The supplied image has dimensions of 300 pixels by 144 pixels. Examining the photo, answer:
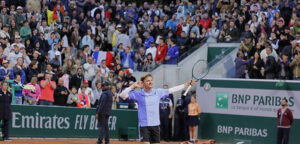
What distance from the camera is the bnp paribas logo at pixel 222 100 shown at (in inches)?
974

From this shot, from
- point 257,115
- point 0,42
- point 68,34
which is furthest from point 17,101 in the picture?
point 257,115

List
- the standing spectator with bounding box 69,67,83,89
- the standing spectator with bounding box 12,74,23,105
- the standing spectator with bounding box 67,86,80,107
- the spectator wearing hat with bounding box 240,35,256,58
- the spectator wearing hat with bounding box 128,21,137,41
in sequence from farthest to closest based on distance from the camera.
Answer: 1. the spectator wearing hat with bounding box 128,21,137,41
2. the spectator wearing hat with bounding box 240,35,256,58
3. the standing spectator with bounding box 69,67,83,89
4. the standing spectator with bounding box 67,86,80,107
5. the standing spectator with bounding box 12,74,23,105

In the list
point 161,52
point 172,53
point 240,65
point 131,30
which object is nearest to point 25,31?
point 131,30

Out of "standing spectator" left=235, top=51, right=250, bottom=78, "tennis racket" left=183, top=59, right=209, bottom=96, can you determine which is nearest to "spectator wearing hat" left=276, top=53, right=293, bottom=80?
"standing spectator" left=235, top=51, right=250, bottom=78

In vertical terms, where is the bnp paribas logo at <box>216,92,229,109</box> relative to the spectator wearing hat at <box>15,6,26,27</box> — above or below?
below

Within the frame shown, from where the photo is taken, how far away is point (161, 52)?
2766 centimetres

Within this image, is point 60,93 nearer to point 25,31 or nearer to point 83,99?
point 83,99

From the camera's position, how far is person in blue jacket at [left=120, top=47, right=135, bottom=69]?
27516 mm

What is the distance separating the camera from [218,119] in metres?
24.9

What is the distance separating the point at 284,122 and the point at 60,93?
8.20m

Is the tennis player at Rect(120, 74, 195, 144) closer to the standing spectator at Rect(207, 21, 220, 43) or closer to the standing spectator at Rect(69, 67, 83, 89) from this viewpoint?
the standing spectator at Rect(69, 67, 83, 89)

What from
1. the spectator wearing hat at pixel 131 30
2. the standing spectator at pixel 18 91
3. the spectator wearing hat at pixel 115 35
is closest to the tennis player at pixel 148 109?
the standing spectator at pixel 18 91

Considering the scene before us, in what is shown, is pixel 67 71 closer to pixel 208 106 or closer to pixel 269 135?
pixel 208 106

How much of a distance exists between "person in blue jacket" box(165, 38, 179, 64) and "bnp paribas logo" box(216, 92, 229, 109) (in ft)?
10.7
